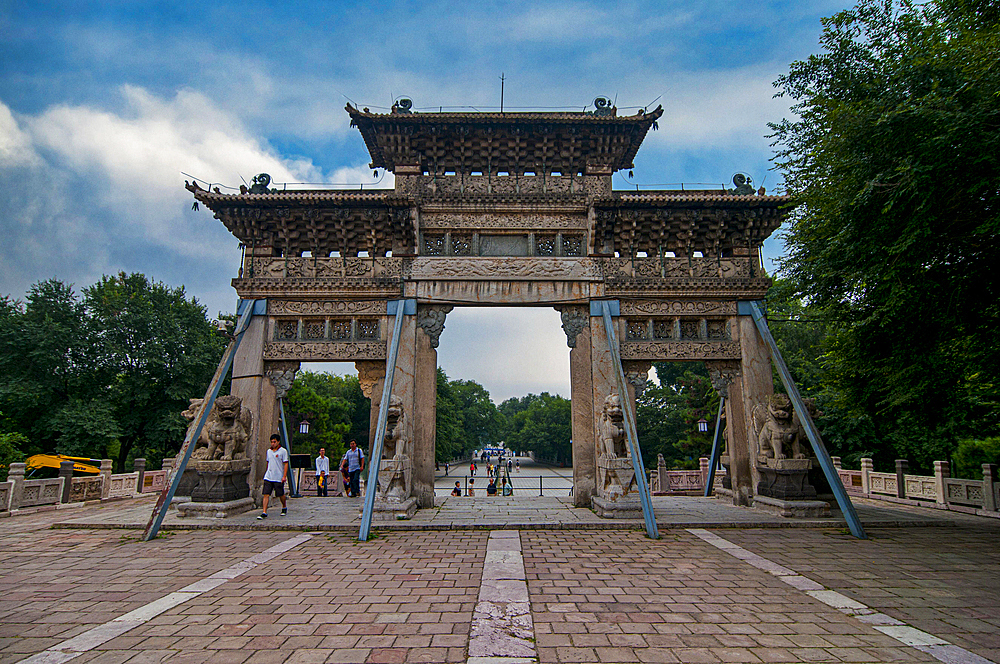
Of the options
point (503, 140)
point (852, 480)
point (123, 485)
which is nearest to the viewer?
point (503, 140)

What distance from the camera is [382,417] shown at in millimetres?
9930

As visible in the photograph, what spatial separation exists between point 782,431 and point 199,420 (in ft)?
41.1

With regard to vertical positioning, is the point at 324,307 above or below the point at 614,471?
above

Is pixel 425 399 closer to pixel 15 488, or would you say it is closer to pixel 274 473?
pixel 274 473

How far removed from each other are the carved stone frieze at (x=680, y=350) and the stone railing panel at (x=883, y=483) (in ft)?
25.3

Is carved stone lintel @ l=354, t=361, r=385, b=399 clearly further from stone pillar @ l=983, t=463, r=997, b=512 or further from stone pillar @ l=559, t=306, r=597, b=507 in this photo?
stone pillar @ l=983, t=463, r=997, b=512

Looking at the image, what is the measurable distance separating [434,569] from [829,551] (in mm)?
6157

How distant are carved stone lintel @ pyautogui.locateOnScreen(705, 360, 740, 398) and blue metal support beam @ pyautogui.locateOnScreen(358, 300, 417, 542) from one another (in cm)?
782

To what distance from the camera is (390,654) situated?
3.93 meters

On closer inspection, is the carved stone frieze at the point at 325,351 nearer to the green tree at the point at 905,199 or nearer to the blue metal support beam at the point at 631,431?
the blue metal support beam at the point at 631,431

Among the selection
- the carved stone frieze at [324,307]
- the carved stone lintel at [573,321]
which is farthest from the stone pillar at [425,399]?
the carved stone lintel at [573,321]

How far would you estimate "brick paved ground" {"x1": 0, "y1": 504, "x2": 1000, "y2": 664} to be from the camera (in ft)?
13.4

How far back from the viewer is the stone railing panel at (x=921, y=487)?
522 inches

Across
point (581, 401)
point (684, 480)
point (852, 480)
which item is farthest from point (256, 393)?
point (852, 480)
